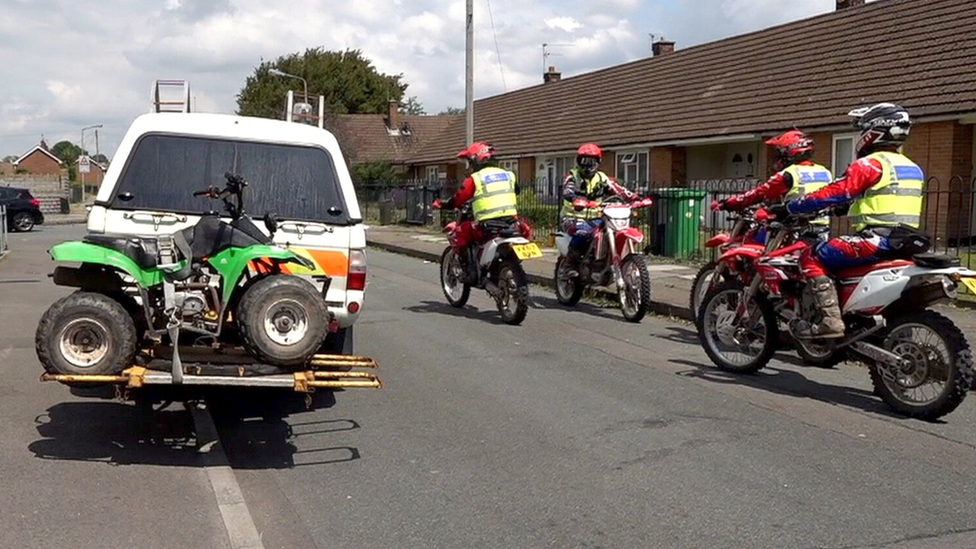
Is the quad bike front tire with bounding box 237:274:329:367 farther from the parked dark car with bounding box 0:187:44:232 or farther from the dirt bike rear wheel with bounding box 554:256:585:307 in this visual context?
the parked dark car with bounding box 0:187:44:232

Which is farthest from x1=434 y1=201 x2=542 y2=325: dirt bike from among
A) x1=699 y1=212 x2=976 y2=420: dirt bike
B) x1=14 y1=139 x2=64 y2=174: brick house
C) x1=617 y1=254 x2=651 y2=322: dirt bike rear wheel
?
x1=14 y1=139 x2=64 y2=174: brick house

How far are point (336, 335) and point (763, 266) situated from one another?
3.28 metres

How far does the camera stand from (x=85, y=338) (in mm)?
5645

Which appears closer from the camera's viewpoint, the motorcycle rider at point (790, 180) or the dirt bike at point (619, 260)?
the motorcycle rider at point (790, 180)

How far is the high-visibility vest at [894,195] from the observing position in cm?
695

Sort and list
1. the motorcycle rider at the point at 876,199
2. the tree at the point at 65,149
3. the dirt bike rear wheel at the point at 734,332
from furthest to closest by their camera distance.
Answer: the tree at the point at 65,149
the dirt bike rear wheel at the point at 734,332
the motorcycle rider at the point at 876,199

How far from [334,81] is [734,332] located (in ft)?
217

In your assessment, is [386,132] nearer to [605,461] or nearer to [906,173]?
[906,173]

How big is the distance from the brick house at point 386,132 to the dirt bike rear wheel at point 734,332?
48.4 m

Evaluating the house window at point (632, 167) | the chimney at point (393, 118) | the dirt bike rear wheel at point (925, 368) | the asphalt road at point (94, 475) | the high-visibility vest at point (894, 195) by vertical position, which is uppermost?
the chimney at point (393, 118)

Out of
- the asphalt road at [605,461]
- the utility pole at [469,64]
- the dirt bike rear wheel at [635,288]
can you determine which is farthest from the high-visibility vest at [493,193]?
the utility pole at [469,64]

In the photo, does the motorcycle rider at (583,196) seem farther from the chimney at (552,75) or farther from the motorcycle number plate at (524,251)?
the chimney at (552,75)

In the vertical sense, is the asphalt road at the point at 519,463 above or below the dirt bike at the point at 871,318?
below

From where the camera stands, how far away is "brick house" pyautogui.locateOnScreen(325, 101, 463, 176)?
5800 centimetres
